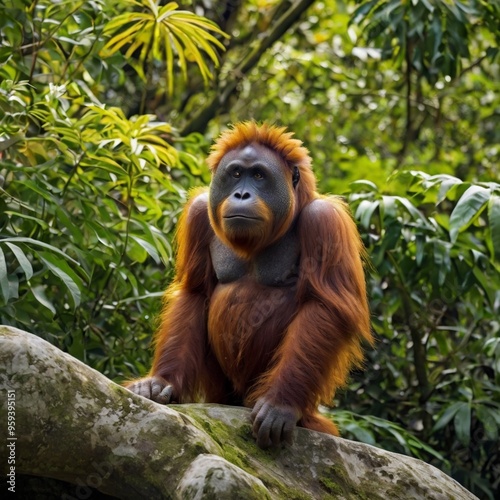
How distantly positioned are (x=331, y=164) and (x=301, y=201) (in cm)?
480

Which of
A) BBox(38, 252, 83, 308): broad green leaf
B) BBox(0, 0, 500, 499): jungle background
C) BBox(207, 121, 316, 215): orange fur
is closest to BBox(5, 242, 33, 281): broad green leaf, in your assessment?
BBox(0, 0, 500, 499): jungle background

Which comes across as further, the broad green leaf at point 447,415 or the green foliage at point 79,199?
the broad green leaf at point 447,415

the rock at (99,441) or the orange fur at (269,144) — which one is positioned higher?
the orange fur at (269,144)

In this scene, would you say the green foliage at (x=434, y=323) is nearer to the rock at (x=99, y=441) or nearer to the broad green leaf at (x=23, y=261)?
the broad green leaf at (x=23, y=261)

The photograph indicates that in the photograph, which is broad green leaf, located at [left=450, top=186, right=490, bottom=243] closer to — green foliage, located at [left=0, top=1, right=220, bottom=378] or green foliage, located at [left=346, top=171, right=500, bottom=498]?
green foliage, located at [left=346, top=171, right=500, bottom=498]

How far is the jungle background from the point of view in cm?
497

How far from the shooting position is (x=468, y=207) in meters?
4.88

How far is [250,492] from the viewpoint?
300cm

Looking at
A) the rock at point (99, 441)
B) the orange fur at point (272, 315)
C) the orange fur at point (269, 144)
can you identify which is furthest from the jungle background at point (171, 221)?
the rock at point (99, 441)

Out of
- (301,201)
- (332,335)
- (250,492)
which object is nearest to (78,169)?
(301,201)

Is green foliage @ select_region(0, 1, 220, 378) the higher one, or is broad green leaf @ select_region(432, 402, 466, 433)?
green foliage @ select_region(0, 1, 220, 378)

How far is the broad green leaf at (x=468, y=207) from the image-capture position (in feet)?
15.8

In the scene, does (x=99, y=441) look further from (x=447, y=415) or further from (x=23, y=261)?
(x=447, y=415)

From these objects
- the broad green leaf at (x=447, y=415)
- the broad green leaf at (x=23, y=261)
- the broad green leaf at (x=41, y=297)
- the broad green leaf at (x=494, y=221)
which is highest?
the broad green leaf at (x=494, y=221)
